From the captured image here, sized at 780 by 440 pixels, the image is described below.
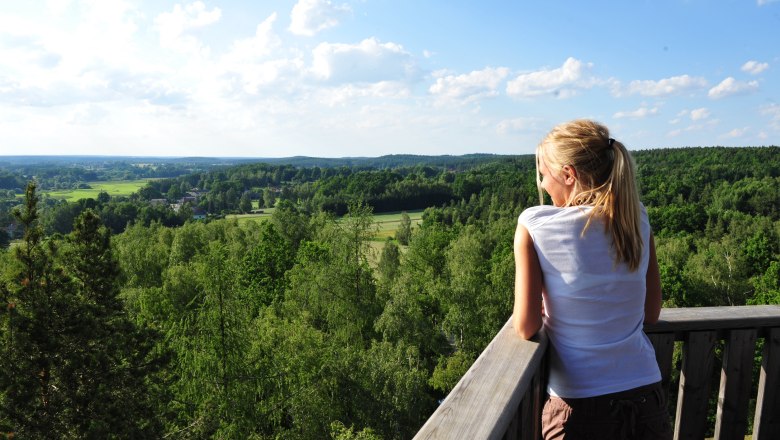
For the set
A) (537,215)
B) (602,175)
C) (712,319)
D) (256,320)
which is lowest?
(256,320)

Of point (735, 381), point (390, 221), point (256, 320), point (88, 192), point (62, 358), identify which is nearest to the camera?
point (735, 381)

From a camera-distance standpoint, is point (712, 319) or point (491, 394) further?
point (712, 319)

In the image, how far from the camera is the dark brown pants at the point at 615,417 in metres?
2.19

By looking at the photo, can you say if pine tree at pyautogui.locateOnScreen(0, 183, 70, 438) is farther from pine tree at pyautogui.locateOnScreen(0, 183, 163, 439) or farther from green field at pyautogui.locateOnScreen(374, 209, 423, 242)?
green field at pyautogui.locateOnScreen(374, 209, 423, 242)

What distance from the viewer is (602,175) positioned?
232 cm

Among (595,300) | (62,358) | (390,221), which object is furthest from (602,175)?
(390,221)

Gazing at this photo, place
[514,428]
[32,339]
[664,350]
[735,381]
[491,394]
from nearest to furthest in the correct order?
[491,394] < [514,428] < [664,350] < [735,381] < [32,339]

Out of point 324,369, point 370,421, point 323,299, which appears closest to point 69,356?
point 324,369

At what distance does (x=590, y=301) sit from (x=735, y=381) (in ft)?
5.60

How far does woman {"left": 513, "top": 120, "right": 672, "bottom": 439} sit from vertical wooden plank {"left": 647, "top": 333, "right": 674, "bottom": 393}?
30.8 inches

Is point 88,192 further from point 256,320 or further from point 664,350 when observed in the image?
point 664,350

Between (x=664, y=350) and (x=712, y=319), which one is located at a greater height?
(x=712, y=319)

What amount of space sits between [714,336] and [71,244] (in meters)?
15.8

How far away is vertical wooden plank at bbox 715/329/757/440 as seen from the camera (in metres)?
3.13
